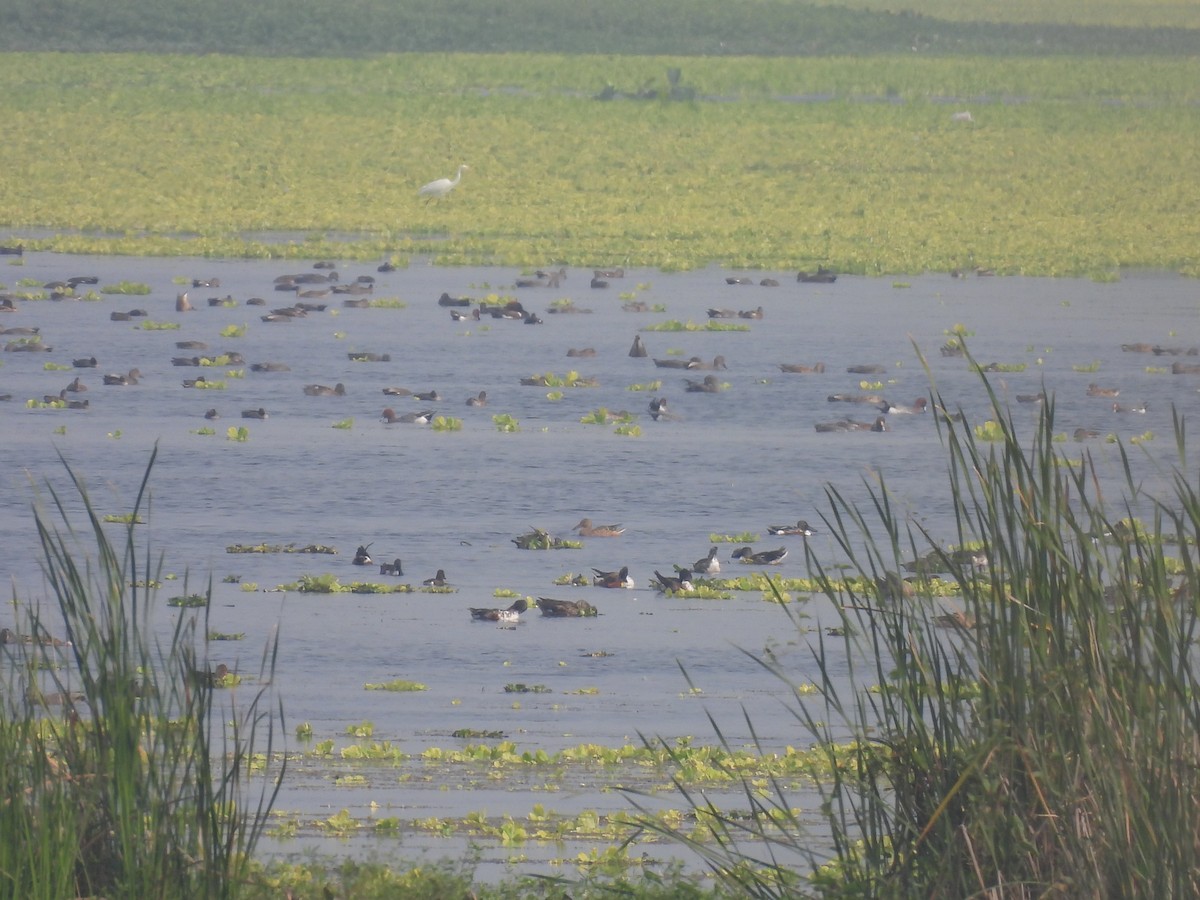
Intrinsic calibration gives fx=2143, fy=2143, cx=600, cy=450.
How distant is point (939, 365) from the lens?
1903 cm

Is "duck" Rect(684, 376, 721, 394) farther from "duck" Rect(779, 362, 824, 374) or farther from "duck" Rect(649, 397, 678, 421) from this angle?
"duck" Rect(779, 362, 824, 374)

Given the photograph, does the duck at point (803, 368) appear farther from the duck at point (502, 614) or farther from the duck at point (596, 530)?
the duck at point (502, 614)

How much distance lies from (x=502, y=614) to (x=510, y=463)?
13.7ft

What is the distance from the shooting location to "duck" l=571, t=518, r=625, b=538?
11.9 meters

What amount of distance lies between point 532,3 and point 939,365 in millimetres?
37797

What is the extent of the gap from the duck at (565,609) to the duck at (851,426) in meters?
5.62

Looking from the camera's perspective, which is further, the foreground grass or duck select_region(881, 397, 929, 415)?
the foreground grass

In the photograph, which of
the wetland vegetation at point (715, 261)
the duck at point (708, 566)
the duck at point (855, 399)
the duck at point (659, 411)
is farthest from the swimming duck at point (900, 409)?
the duck at point (708, 566)

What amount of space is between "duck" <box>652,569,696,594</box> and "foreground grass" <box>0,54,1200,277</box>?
15575mm

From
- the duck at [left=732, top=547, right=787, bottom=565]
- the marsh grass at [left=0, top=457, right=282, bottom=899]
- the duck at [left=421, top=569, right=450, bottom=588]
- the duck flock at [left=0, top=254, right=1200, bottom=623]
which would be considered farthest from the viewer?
the duck flock at [left=0, top=254, right=1200, bottom=623]

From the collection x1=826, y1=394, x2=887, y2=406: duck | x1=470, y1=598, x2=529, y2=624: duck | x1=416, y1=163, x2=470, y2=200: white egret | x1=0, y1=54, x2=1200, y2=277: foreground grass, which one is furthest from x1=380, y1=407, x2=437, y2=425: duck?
x1=416, y1=163, x2=470, y2=200: white egret

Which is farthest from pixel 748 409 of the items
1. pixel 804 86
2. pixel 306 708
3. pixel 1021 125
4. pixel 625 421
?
pixel 804 86

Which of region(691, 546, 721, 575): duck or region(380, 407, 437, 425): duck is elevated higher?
region(380, 407, 437, 425): duck

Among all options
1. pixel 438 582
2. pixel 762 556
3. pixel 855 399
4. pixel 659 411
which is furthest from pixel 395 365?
→ pixel 438 582
